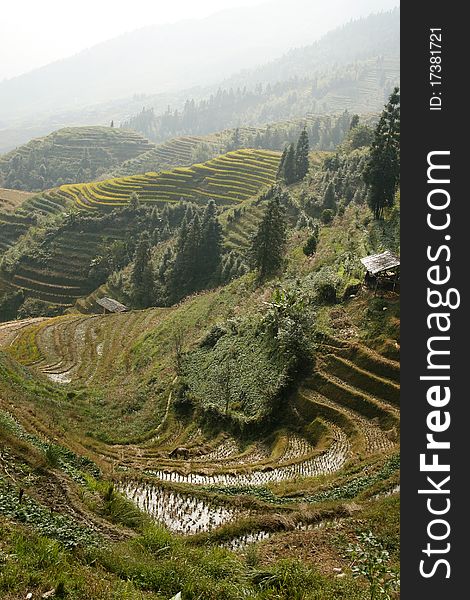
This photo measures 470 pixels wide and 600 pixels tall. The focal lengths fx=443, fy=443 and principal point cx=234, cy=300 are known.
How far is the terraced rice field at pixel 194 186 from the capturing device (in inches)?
3706

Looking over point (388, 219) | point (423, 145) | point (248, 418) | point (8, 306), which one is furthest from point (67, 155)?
point (423, 145)

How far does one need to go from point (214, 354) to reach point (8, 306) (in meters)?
53.0

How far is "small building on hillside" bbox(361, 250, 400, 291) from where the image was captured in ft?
80.1

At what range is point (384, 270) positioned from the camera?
2434cm

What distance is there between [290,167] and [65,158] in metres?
126

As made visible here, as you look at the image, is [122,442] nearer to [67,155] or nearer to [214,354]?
[214,354]

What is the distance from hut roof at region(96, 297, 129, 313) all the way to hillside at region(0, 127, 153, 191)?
11494 centimetres

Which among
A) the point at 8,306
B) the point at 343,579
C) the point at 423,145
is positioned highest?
the point at 8,306

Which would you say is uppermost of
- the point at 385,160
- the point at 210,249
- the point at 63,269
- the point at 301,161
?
the point at 301,161

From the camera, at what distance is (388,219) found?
36500 millimetres

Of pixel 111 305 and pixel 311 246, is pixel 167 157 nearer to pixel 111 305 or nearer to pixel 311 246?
pixel 111 305

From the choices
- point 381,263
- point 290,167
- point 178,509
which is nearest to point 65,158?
point 290,167

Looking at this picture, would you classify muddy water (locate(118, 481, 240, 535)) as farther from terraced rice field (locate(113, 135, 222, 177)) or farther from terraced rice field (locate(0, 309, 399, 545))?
terraced rice field (locate(113, 135, 222, 177))

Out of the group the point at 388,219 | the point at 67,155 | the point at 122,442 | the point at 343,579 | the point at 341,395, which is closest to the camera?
the point at 343,579
